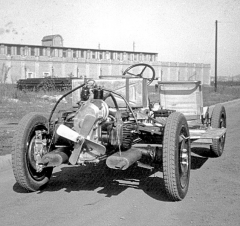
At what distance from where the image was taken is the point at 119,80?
6270 millimetres

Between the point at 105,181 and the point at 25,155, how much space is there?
4.61 feet

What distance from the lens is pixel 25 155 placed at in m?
5.00

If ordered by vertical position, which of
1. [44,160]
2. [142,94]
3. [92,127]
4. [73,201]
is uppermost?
[142,94]

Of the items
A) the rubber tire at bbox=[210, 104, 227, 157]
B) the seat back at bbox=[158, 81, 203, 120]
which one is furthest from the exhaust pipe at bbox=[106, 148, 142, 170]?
the seat back at bbox=[158, 81, 203, 120]

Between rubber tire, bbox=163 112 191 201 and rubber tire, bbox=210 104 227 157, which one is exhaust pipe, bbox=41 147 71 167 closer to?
rubber tire, bbox=163 112 191 201

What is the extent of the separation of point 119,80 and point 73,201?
2177 millimetres

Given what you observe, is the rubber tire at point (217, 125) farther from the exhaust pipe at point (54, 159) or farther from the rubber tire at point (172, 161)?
the exhaust pipe at point (54, 159)

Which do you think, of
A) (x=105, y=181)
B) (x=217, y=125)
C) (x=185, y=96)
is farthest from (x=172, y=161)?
(x=185, y=96)

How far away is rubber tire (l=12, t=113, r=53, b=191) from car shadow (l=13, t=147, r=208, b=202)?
9.1 inches

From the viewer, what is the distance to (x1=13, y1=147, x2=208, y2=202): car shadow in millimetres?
5419

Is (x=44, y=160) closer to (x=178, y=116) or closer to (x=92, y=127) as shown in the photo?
(x=92, y=127)

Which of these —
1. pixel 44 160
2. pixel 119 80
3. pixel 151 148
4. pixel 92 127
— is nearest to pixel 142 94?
pixel 119 80

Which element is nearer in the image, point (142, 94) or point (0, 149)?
point (142, 94)

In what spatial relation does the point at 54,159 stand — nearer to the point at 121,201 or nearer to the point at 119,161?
the point at 119,161
